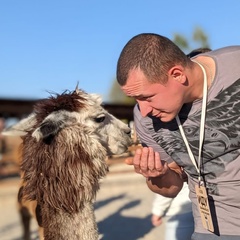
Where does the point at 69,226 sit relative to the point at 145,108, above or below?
below

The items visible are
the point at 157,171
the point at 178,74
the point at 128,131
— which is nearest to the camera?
the point at 178,74

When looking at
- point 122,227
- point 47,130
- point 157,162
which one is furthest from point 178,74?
point 122,227

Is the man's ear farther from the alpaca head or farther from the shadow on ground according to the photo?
the shadow on ground

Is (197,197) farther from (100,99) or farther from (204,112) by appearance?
(100,99)

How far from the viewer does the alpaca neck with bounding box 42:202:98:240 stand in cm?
294

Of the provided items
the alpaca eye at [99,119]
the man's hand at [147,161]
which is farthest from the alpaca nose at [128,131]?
the man's hand at [147,161]

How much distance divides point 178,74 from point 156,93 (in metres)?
0.13

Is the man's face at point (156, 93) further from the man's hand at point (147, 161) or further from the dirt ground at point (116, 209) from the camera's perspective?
the dirt ground at point (116, 209)

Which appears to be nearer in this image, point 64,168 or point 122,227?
point 64,168

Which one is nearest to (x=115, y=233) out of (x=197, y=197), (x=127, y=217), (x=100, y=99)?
(x=127, y=217)

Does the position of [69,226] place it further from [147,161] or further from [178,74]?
[178,74]

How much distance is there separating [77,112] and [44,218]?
656 millimetres

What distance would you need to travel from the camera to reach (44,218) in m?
3.01

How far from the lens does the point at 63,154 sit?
2949mm
